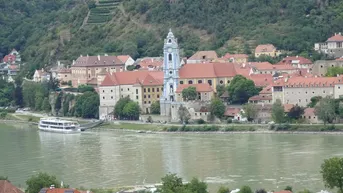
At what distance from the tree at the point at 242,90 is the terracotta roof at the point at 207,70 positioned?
2.28 m

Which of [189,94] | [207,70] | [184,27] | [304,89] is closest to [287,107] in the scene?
[304,89]

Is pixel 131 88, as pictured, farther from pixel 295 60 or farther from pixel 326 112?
pixel 326 112

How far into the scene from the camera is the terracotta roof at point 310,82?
4538 cm

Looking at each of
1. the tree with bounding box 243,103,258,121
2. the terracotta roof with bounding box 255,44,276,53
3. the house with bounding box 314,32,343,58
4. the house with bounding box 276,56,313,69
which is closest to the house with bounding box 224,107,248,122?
the tree with bounding box 243,103,258,121

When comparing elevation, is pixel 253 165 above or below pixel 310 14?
below

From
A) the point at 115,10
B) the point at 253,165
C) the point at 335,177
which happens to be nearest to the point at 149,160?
the point at 253,165

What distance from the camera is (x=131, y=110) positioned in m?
49.0

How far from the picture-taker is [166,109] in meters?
48.6

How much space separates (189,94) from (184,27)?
14734mm

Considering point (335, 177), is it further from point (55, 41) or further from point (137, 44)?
point (55, 41)

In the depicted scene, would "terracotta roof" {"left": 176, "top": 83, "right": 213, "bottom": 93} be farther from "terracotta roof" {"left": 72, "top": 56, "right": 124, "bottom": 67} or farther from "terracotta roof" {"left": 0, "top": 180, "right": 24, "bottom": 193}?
"terracotta roof" {"left": 0, "top": 180, "right": 24, "bottom": 193}

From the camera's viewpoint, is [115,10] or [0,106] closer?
[0,106]

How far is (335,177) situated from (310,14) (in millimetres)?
33365

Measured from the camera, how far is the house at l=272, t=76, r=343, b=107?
45.2 m
